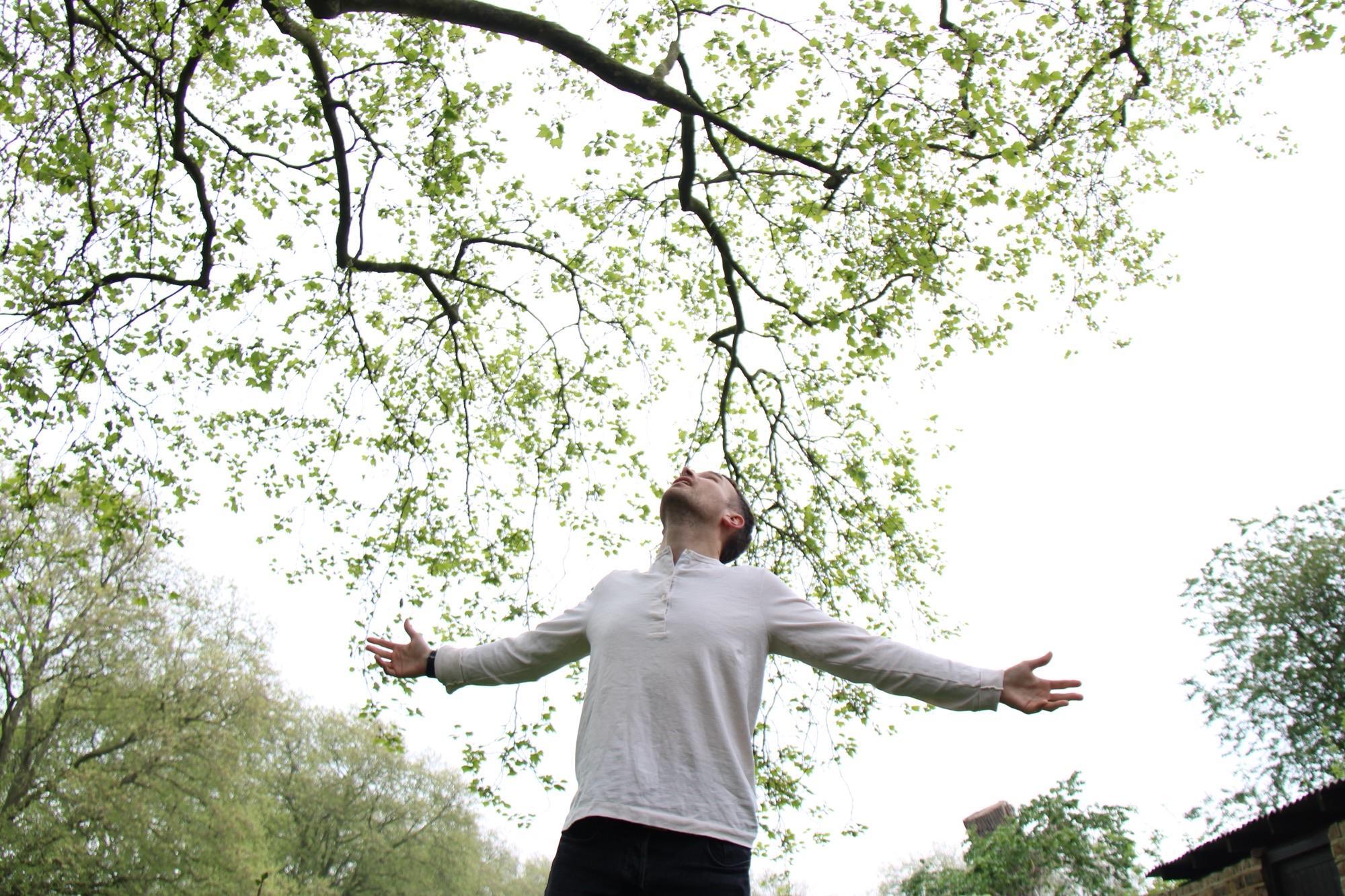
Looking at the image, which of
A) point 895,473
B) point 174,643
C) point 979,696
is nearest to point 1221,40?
point 895,473

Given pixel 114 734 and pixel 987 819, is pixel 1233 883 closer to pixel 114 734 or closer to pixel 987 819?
pixel 987 819

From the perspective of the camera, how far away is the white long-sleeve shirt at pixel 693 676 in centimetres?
227

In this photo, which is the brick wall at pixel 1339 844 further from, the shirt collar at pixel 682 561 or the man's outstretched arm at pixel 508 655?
the man's outstretched arm at pixel 508 655

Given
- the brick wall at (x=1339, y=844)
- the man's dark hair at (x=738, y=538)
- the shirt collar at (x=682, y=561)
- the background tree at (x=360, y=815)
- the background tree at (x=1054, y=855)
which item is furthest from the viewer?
the background tree at (x=360, y=815)

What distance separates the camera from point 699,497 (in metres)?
2.96

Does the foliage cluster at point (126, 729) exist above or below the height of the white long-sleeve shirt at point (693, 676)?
above

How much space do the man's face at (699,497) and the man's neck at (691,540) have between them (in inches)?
1.5

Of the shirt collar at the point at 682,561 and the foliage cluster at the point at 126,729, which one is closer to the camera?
the shirt collar at the point at 682,561

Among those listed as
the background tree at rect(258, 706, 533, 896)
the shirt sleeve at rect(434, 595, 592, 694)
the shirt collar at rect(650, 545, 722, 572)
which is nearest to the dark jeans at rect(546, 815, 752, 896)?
A: the shirt sleeve at rect(434, 595, 592, 694)

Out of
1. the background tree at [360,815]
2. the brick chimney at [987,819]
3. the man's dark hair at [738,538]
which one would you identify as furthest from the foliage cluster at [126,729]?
the man's dark hair at [738,538]

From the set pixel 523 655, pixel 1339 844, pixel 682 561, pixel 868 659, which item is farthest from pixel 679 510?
pixel 1339 844

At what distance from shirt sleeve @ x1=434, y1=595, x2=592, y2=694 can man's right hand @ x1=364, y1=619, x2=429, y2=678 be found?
0.08 meters

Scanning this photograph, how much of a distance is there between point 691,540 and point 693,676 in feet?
1.78

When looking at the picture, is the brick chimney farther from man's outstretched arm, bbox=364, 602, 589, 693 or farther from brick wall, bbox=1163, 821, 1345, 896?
man's outstretched arm, bbox=364, 602, 589, 693
